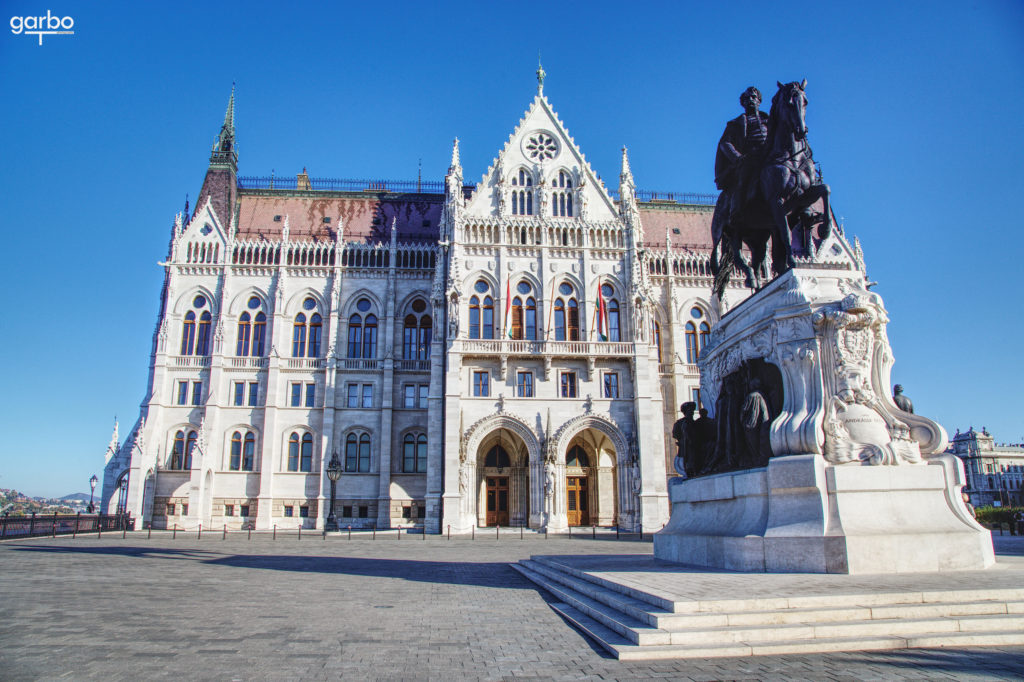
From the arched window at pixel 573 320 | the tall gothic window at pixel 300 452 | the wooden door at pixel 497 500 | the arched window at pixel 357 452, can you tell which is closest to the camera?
the arched window at pixel 573 320

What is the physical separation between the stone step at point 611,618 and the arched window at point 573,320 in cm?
2846

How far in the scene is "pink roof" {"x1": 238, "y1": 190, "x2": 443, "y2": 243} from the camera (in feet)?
158

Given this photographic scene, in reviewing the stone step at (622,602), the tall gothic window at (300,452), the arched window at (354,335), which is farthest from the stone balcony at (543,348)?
the stone step at (622,602)

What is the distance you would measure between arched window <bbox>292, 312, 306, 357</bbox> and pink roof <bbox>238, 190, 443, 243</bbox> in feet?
20.7

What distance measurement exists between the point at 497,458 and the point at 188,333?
71.2 ft

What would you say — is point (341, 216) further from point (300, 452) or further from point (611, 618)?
point (611, 618)

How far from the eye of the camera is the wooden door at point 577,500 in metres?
40.5

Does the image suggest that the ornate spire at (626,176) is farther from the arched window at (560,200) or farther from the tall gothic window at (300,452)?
the tall gothic window at (300,452)

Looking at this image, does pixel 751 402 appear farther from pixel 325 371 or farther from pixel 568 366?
pixel 325 371

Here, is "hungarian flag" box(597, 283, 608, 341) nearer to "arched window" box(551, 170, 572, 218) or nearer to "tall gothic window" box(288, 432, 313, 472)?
"arched window" box(551, 170, 572, 218)

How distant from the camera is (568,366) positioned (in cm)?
3941

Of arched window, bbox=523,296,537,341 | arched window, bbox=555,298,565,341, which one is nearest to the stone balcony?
arched window, bbox=523,296,537,341

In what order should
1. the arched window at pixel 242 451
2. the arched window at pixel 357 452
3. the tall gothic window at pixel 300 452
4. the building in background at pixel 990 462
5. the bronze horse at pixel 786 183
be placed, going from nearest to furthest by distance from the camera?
the bronze horse at pixel 786 183 < the arched window at pixel 242 451 < the tall gothic window at pixel 300 452 < the arched window at pixel 357 452 < the building in background at pixel 990 462

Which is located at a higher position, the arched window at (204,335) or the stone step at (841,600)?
the arched window at (204,335)
